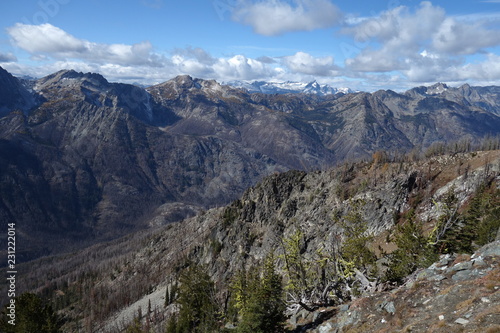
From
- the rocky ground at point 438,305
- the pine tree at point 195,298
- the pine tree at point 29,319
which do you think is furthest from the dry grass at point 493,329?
the pine tree at point 29,319

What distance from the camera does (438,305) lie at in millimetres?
33062

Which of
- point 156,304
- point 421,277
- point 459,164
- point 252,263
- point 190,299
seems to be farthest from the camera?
point 156,304

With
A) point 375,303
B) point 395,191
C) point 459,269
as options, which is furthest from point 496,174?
point 375,303

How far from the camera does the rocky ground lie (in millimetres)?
28250

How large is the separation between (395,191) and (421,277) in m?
99.2

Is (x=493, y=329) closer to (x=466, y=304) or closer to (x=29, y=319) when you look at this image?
(x=466, y=304)

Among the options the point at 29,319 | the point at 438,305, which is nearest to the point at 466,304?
the point at 438,305

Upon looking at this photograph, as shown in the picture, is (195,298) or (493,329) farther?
(195,298)

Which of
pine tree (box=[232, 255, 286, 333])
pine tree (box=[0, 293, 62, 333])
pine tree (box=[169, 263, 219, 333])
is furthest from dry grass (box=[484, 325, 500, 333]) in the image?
pine tree (box=[0, 293, 62, 333])

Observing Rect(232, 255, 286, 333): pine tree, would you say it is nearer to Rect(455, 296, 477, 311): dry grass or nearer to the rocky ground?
the rocky ground

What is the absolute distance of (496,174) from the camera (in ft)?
368

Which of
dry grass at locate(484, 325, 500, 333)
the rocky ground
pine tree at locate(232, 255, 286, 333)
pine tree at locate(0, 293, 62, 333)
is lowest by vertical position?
pine tree at locate(0, 293, 62, 333)

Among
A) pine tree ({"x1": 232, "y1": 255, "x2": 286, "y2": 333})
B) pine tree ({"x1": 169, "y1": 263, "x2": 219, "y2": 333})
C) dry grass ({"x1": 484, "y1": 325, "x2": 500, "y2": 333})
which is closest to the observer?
dry grass ({"x1": 484, "y1": 325, "x2": 500, "y2": 333})

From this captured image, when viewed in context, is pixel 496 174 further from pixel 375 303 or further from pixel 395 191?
pixel 375 303
